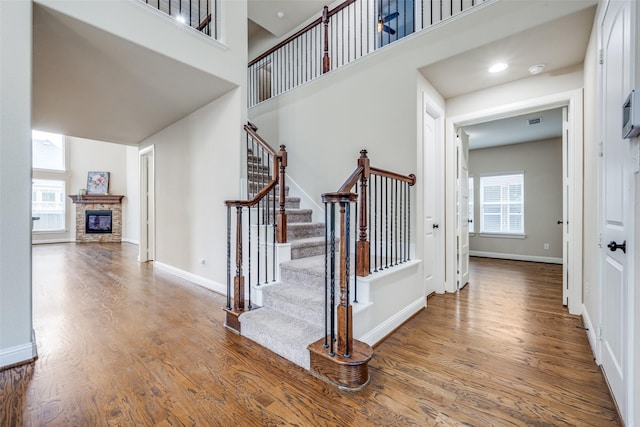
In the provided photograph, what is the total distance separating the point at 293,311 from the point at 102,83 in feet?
10.7

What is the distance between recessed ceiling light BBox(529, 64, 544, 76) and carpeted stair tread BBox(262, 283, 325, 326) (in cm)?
300

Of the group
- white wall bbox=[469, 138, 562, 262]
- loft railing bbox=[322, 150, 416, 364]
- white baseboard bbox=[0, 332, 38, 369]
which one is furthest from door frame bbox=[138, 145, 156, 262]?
white wall bbox=[469, 138, 562, 262]

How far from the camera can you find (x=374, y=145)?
3.28 metres

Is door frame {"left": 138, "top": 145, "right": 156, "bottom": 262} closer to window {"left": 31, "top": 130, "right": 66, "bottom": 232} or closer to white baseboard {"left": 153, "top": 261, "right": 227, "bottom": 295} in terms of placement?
white baseboard {"left": 153, "top": 261, "right": 227, "bottom": 295}

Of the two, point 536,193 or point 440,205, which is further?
point 536,193

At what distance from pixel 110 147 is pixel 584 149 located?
39.3 feet

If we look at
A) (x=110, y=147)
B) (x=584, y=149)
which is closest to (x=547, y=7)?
(x=584, y=149)

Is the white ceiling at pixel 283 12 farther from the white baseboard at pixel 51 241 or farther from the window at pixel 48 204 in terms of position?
the white baseboard at pixel 51 241

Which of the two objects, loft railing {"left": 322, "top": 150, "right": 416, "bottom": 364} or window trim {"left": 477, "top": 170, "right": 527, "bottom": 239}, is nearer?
loft railing {"left": 322, "top": 150, "right": 416, "bottom": 364}

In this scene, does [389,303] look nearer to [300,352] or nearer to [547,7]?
[300,352]

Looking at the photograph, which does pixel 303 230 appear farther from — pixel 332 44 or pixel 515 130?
pixel 515 130

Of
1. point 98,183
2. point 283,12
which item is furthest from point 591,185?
point 98,183

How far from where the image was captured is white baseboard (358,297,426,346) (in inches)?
87.7

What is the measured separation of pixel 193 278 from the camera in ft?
13.8
